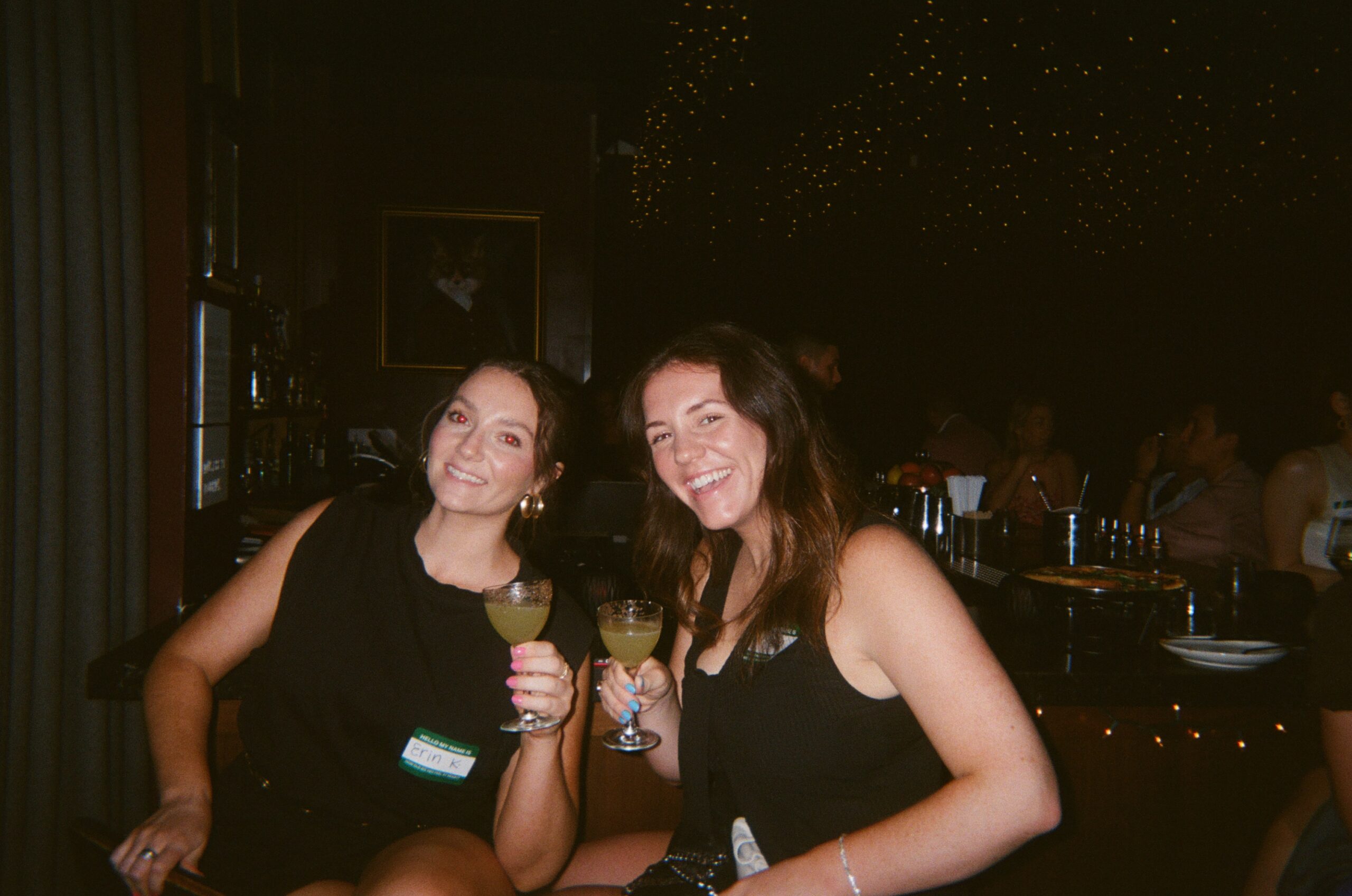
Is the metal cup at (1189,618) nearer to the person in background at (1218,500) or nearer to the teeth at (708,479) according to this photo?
the teeth at (708,479)

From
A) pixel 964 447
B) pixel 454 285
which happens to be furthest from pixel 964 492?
pixel 454 285

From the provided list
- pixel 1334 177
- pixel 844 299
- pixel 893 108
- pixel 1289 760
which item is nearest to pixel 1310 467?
pixel 1289 760

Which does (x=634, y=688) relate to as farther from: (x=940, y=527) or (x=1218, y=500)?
(x=1218, y=500)

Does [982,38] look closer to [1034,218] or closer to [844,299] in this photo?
[1034,218]

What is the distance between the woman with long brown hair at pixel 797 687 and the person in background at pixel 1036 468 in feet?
13.1

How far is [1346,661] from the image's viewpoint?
1385 millimetres

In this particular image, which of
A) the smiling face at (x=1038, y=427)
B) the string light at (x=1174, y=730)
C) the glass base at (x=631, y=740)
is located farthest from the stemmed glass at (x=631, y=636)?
the smiling face at (x=1038, y=427)

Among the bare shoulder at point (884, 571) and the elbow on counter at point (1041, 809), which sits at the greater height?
the bare shoulder at point (884, 571)

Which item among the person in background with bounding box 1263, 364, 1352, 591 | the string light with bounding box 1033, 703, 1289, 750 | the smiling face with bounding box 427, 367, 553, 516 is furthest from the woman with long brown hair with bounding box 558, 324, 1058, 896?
the person in background with bounding box 1263, 364, 1352, 591

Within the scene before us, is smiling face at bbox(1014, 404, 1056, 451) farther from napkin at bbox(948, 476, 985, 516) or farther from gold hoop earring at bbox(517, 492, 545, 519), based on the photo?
gold hoop earring at bbox(517, 492, 545, 519)

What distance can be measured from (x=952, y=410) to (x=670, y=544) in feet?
18.2

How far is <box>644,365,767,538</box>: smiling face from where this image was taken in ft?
5.19

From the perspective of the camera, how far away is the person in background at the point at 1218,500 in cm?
393

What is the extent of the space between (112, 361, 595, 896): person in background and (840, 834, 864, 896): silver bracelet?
0.53 meters
